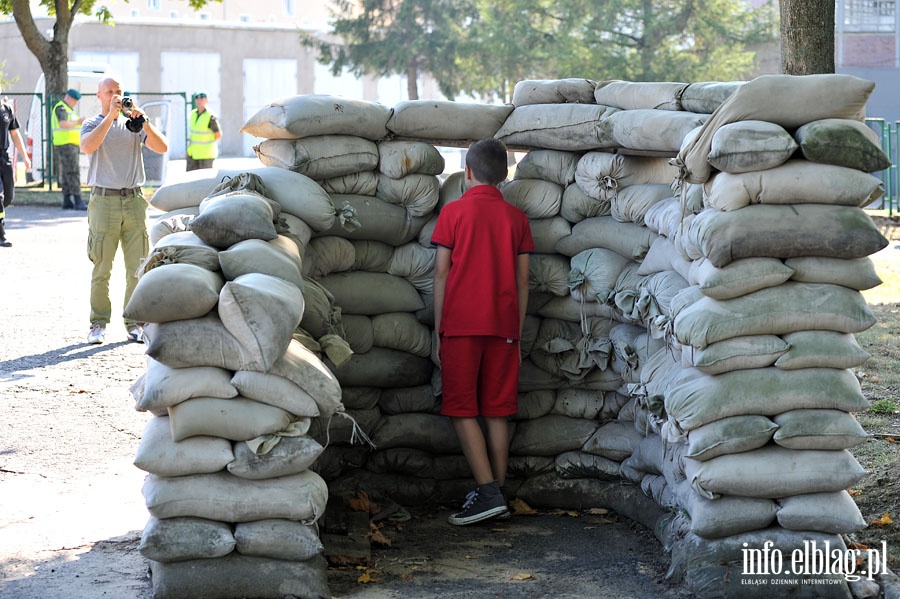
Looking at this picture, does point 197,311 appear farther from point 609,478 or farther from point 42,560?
point 609,478

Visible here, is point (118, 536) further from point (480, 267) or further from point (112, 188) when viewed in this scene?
point (112, 188)

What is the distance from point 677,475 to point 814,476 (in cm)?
75

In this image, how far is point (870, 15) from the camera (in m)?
29.7

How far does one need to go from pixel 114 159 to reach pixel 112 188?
0.22m

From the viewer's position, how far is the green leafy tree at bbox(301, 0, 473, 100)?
33.7m

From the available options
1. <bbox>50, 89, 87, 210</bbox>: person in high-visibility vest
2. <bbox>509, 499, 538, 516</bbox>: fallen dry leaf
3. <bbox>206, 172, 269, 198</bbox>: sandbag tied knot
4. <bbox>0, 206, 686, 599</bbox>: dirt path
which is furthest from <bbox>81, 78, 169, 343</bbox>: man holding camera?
<bbox>50, 89, 87, 210</bbox>: person in high-visibility vest

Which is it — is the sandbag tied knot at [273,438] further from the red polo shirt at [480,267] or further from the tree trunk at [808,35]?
the tree trunk at [808,35]

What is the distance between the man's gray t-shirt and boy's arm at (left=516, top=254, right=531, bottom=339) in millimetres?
4317

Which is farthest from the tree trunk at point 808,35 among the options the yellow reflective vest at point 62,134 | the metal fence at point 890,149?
the yellow reflective vest at point 62,134

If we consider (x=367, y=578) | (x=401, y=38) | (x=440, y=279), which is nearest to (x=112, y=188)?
(x=440, y=279)

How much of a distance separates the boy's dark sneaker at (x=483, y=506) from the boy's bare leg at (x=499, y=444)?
0.14 meters

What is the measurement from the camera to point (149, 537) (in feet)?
12.2

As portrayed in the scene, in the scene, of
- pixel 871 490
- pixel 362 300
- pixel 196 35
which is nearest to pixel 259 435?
pixel 362 300

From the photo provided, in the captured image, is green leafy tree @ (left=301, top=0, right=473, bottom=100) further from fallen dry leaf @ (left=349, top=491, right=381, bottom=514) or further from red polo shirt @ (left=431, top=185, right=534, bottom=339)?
fallen dry leaf @ (left=349, top=491, right=381, bottom=514)
